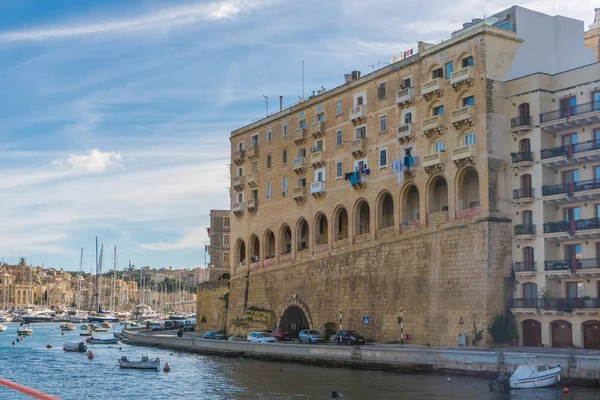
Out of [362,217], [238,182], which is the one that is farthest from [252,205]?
[362,217]

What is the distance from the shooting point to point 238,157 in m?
71.6

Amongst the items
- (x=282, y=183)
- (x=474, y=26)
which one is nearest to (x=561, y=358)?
(x=474, y=26)

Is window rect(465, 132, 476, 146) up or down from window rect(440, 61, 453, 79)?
down

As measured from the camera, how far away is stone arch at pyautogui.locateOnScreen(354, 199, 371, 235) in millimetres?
55500

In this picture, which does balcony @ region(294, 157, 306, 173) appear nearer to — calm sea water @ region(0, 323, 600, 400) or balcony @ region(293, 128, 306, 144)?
balcony @ region(293, 128, 306, 144)

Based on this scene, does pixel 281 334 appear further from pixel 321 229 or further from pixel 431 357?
pixel 431 357

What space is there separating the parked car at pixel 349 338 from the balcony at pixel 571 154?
53.8 ft

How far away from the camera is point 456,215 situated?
46.3 meters

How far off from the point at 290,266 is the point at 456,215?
1943 cm

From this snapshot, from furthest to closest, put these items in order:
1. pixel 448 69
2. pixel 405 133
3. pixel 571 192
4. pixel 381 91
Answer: pixel 381 91, pixel 405 133, pixel 448 69, pixel 571 192

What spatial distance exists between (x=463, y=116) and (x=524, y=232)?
26.3ft

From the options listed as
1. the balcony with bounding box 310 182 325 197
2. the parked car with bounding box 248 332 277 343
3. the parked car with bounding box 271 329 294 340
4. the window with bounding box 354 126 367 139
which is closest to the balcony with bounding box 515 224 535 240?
the window with bounding box 354 126 367 139

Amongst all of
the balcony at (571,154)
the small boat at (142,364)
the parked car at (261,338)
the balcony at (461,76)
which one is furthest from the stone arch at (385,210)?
the small boat at (142,364)

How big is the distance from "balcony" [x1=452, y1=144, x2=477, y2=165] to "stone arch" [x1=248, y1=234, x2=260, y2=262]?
27387 mm
